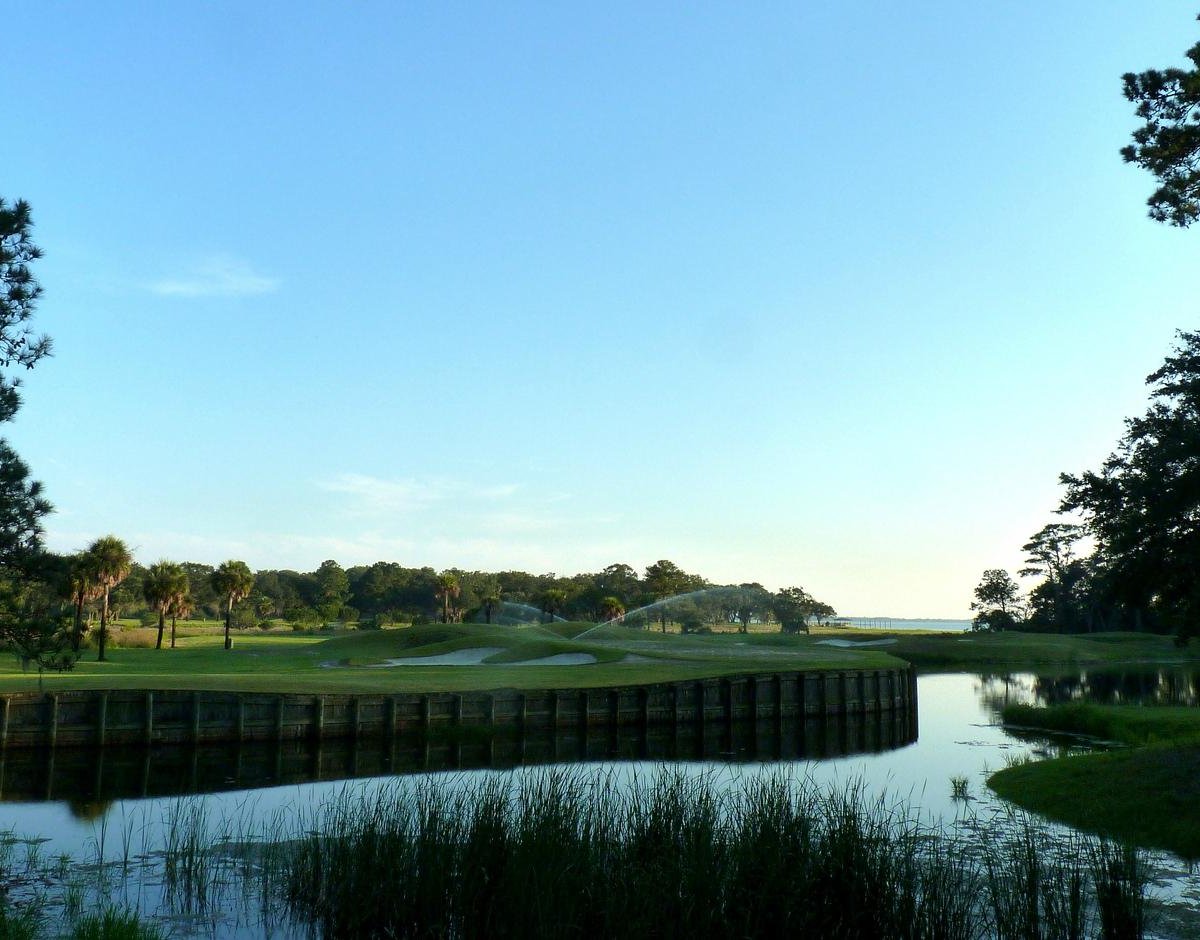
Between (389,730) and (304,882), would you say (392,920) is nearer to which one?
(304,882)

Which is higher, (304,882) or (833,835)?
(833,835)

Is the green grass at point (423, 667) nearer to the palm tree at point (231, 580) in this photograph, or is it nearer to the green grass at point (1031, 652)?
the palm tree at point (231, 580)

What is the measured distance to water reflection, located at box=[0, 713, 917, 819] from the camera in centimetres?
2661

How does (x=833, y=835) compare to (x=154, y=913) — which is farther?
(x=154, y=913)

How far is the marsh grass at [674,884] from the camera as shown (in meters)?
11.4

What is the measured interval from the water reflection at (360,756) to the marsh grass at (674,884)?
906cm

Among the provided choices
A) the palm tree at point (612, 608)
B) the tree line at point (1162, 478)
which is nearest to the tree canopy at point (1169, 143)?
the tree line at point (1162, 478)

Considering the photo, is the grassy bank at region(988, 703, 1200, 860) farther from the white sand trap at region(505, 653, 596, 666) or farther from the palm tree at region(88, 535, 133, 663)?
the palm tree at region(88, 535, 133, 663)

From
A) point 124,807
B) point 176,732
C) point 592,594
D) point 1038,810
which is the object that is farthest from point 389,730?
point 592,594

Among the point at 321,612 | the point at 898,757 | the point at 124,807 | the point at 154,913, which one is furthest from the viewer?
the point at 321,612

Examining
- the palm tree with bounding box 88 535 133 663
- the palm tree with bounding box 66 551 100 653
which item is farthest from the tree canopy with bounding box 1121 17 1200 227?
the palm tree with bounding box 88 535 133 663

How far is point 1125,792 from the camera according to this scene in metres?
20.3

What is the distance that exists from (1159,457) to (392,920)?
672 inches

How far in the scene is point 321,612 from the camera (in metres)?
134
